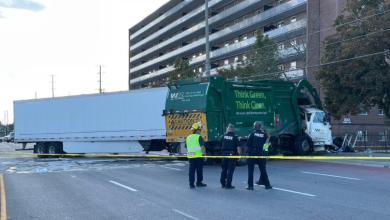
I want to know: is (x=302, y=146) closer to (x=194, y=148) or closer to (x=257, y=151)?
(x=257, y=151)

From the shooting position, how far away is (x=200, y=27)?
60.4m

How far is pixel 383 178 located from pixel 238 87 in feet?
23.7

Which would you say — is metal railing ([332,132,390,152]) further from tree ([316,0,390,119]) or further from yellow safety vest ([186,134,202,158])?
yellow safety vest ([186,134,202,158])

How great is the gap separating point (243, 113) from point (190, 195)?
28.2 feet

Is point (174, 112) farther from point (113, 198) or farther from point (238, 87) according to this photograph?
point (113, 198)

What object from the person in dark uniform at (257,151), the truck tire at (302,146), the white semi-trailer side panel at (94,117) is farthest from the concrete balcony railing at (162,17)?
the person in dark uniform at (257,151)

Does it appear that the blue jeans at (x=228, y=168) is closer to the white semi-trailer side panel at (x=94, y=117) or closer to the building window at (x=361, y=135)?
the white semi-trailer side panel at (x=94, y=117)

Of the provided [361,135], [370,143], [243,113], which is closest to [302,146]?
[243,113]

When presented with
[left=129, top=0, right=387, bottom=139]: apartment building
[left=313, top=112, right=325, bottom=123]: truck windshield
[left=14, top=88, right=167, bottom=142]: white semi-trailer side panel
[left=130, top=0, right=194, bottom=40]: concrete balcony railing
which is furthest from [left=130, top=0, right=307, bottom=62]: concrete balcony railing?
[left=14, top=88, right=167, bottom=142]: white semi-trailer side panel

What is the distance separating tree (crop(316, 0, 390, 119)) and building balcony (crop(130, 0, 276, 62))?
24863 mm

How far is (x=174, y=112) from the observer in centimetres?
1847

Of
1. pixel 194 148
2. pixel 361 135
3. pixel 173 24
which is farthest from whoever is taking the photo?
pixel 173 24

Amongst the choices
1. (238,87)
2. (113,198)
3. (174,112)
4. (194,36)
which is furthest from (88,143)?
(194,36)

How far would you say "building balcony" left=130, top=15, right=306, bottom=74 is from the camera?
4303 cm
